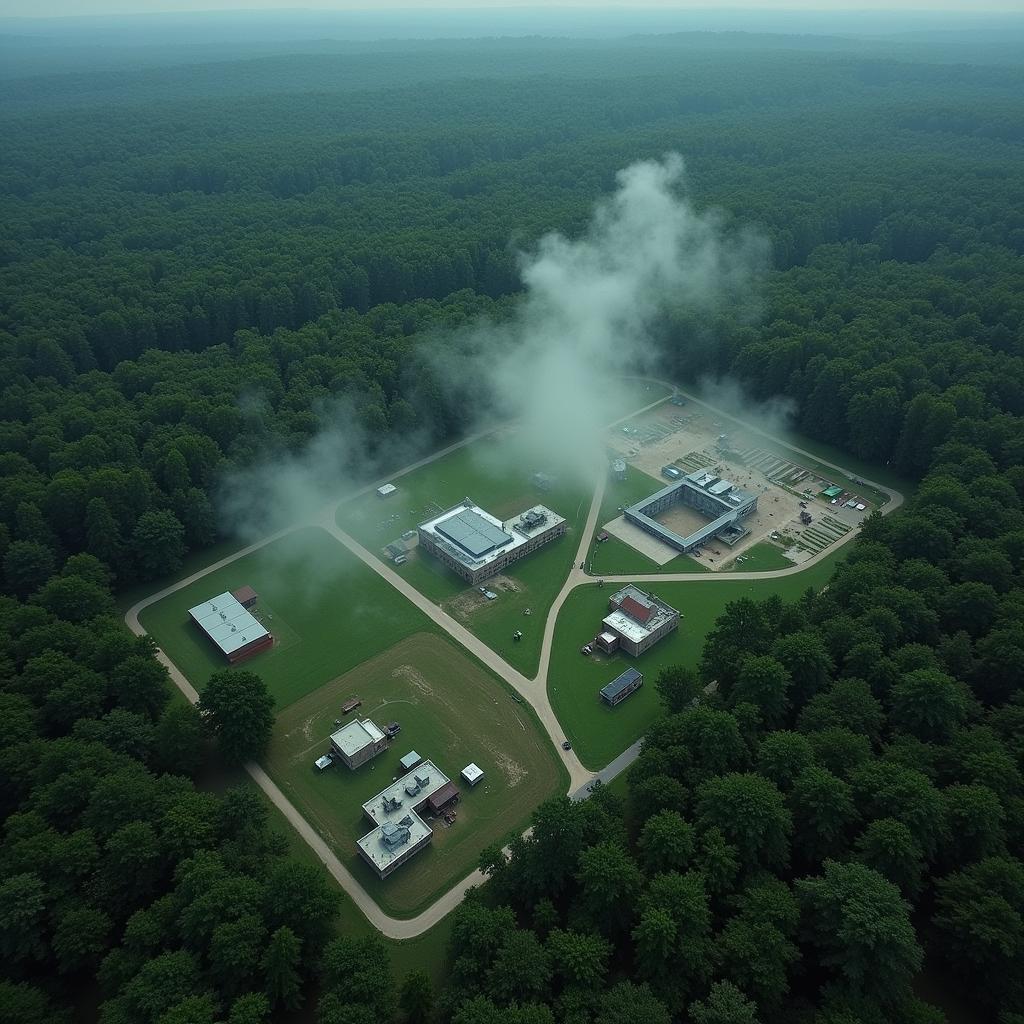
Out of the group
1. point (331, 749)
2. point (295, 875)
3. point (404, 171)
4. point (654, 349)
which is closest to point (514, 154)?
point (404, 171)

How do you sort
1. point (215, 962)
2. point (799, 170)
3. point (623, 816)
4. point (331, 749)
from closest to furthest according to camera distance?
1. point (215, 962)
2. point (623, 816)
3. point (331, 749)
4. point (799, 170)

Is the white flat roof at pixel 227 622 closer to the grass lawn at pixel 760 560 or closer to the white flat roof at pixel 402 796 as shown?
the white flat roof at pixel 402 796

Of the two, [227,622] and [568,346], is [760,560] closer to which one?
[568,346]

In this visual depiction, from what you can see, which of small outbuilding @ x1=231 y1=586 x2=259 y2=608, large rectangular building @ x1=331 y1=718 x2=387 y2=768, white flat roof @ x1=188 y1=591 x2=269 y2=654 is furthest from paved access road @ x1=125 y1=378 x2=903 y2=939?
small outbuilding @ x1=231 y1=586 x2=259 y2=608

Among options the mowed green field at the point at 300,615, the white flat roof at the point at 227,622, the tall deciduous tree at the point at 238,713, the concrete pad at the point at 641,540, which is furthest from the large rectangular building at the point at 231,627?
the concrete pad at the point at 641,540

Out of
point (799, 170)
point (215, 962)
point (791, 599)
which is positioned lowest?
point (791, 599)

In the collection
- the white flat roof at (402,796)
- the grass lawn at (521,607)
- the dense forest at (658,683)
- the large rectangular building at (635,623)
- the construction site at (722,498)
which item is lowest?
the construction site at (722,498)

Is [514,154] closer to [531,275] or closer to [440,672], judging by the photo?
[531,275]
